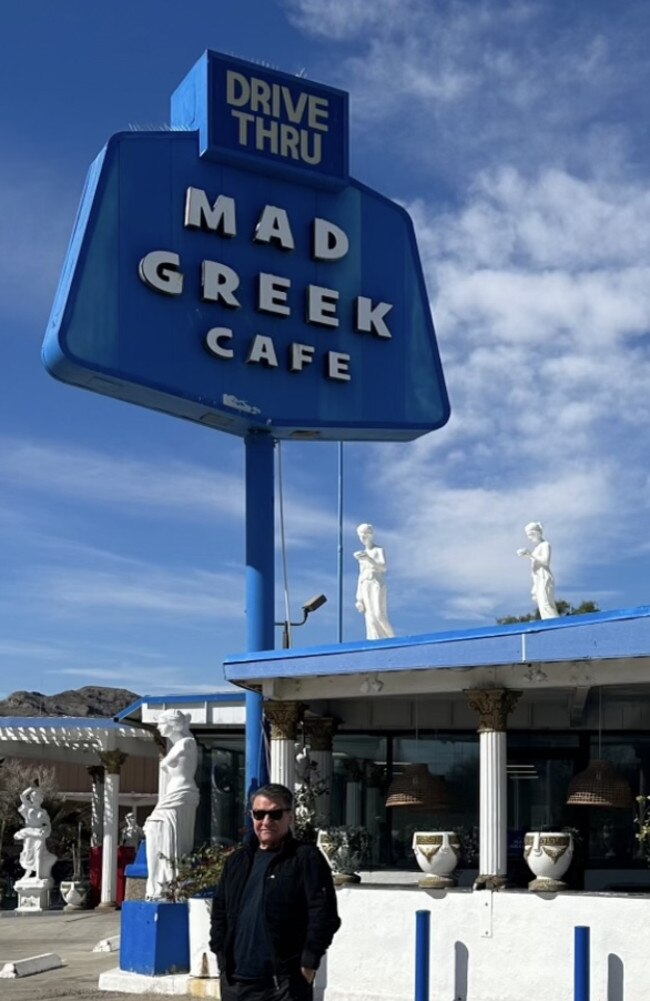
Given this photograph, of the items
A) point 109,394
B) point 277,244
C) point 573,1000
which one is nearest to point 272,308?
point 277,244

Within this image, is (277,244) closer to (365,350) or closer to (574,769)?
(365,350)

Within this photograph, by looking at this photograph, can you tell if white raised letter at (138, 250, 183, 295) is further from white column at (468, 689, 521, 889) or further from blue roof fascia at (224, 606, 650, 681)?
white column at (468, 689, 521, 889)

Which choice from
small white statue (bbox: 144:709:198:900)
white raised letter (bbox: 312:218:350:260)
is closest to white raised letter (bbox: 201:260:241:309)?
white raised letter (bbox: 312:218:350:260)

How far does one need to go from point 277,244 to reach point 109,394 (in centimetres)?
316

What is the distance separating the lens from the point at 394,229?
19719 millimetres

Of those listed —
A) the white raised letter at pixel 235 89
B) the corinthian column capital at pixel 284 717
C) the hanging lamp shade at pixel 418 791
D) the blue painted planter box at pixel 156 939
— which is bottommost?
the blue painted planter box at pixel 156 939

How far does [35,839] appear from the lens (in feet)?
99.2

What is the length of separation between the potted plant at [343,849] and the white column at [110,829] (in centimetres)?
1362

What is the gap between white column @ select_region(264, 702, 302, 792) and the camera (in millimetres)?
15633

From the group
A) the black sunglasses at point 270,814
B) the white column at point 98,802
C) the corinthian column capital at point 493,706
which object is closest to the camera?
the black sunglasses at point 270,814

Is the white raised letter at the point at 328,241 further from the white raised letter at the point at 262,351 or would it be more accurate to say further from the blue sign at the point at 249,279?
the white raised letter at the point at 262,351

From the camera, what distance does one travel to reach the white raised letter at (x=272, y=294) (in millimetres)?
18062

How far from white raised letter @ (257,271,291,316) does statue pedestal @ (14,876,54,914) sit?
16.4 meters

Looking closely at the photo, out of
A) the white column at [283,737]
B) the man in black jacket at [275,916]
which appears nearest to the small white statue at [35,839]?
the white column at [283,737]
